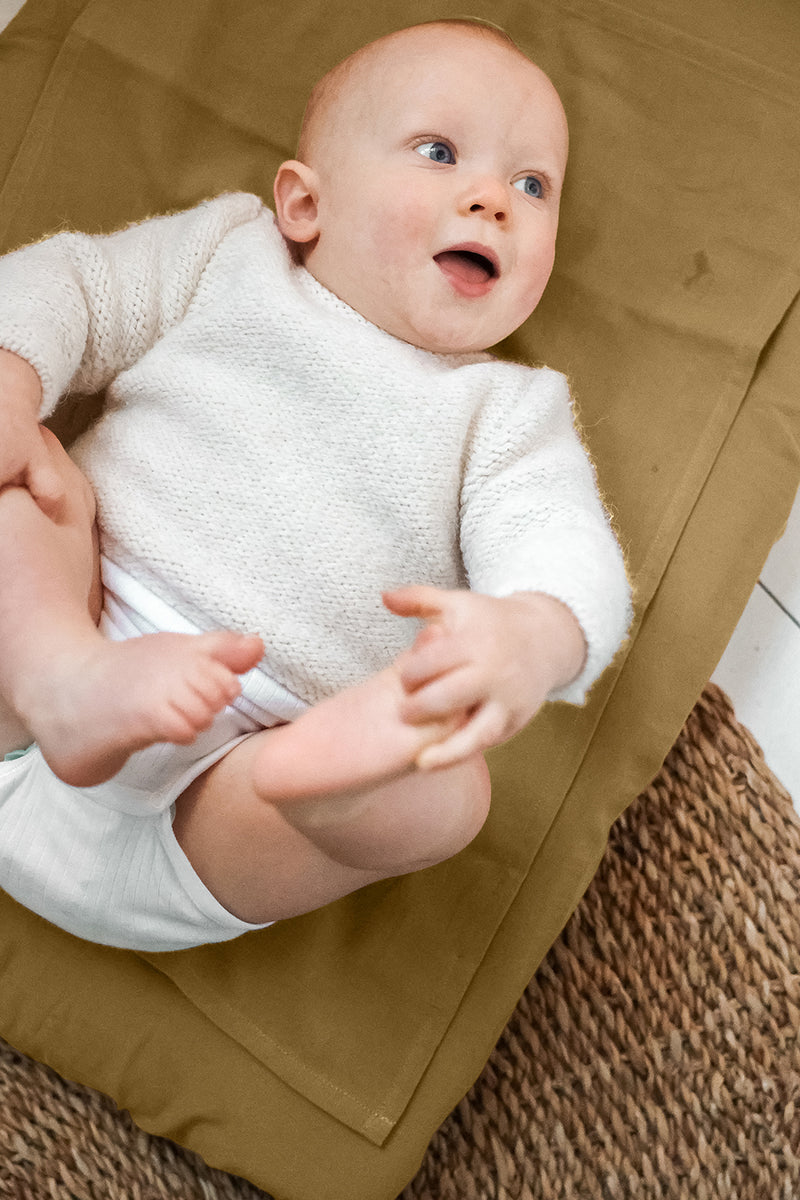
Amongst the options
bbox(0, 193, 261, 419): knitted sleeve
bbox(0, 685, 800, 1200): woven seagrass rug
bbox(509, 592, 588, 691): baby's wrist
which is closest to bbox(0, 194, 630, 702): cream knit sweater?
bbox(0, 193, 261, 419): knitted sleeve

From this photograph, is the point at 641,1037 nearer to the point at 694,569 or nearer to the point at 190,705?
the point at 694,569

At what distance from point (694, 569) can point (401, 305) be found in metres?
0.40

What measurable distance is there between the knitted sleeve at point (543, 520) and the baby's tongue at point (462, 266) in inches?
3.3

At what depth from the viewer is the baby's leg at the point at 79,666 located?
62cm

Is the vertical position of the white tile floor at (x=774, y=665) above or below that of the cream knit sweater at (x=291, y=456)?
below

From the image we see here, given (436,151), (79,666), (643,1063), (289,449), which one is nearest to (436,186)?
(436,151)

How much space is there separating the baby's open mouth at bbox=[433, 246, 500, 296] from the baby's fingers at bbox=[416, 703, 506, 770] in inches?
15.5

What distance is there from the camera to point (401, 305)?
2.85 ft

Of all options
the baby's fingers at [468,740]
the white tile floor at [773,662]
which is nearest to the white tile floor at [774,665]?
the white tile floor at [773,662]

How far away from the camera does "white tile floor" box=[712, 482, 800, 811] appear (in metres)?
1.25

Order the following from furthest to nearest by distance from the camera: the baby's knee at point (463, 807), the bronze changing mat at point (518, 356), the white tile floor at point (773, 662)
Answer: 1. the white tile floor at point (773, 662)
2. the bronze changing mat at point (518, 356)
3. the baby's knee at point (463, 807)

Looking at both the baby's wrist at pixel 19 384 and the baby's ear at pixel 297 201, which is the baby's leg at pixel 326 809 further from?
the baby's ear at pixel 297 201

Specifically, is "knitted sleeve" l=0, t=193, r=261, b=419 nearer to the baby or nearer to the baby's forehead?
the baby

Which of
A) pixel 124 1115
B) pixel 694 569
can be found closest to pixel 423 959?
pixel 124 1115
